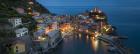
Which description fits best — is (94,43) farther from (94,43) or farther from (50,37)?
(50,37)

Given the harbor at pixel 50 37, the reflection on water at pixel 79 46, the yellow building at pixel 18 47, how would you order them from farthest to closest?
the reflection on water at pixel 79 46
the harbor at pixel 50 37
the yellow building at pixel 18 47

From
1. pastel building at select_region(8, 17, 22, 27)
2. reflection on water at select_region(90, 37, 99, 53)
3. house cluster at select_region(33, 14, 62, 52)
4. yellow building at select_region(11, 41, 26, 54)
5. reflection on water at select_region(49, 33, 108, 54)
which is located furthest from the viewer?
reflection on water at select_region(90, 37, 99, 53)

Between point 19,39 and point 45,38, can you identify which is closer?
point 19,39

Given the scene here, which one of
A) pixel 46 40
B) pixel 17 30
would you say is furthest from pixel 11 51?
pixel 46 40

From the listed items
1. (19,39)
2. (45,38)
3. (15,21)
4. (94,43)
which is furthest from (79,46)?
(19,39)

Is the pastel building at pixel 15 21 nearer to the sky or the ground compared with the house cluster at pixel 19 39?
nearer to the sky

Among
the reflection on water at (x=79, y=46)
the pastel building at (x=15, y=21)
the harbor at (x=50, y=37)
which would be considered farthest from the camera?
the reflection on water at (x=79, y=46)

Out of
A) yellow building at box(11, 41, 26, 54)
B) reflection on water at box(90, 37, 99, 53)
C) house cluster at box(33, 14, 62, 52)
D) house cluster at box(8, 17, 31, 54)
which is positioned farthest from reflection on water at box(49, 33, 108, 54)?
yellow building at box(11, 41, 26, 54)

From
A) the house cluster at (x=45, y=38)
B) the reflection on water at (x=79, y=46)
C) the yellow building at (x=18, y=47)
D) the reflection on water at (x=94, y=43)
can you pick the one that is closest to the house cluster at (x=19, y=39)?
the yellow building at (x=18, y=47)

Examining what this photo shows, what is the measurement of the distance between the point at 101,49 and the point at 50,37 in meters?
2.48

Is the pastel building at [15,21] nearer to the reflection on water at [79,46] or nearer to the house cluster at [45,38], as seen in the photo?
the house cluster at [45,38]

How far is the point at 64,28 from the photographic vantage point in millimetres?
22922

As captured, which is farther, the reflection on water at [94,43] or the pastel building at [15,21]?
the reflection on water at [94,43]

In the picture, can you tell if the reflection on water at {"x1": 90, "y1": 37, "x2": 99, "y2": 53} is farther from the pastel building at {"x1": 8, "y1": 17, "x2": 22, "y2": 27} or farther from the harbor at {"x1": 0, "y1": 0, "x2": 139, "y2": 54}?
the pastel building at {"x1": 8, "y1": 17, "x2": 22, "y2": 27}
